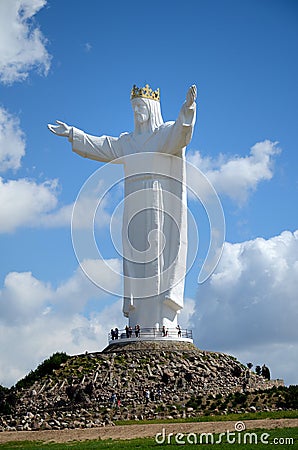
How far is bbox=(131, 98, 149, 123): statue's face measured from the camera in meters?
37.8

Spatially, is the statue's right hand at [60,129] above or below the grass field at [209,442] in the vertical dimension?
above

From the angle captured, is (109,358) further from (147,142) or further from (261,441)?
(261,441)

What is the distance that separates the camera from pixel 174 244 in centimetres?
3688

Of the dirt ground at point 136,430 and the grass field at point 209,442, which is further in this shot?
the dirt ground at point 136,430

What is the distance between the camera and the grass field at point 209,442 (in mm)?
21047

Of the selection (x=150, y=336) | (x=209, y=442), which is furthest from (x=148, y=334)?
(x=209, y=442)

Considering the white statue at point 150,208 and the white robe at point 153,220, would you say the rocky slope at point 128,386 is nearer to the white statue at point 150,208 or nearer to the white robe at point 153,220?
the white robe at point 153,220

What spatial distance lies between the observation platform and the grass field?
11060 mm

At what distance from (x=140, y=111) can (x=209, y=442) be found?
64.1 ft

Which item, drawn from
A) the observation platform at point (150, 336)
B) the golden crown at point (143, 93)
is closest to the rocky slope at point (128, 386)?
the observation platform at point (150, 336)

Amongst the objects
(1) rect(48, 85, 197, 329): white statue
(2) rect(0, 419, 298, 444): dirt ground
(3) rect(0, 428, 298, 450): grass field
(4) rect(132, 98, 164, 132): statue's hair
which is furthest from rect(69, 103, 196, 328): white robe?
(3) rect(0, 428, 298, 450): grass field

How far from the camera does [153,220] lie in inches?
1452

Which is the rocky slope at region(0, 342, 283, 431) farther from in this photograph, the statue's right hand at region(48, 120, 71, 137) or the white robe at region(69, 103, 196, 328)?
the statue's right hand at region(48, 120, 71, 137)

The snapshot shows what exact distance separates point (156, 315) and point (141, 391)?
19.4ft
